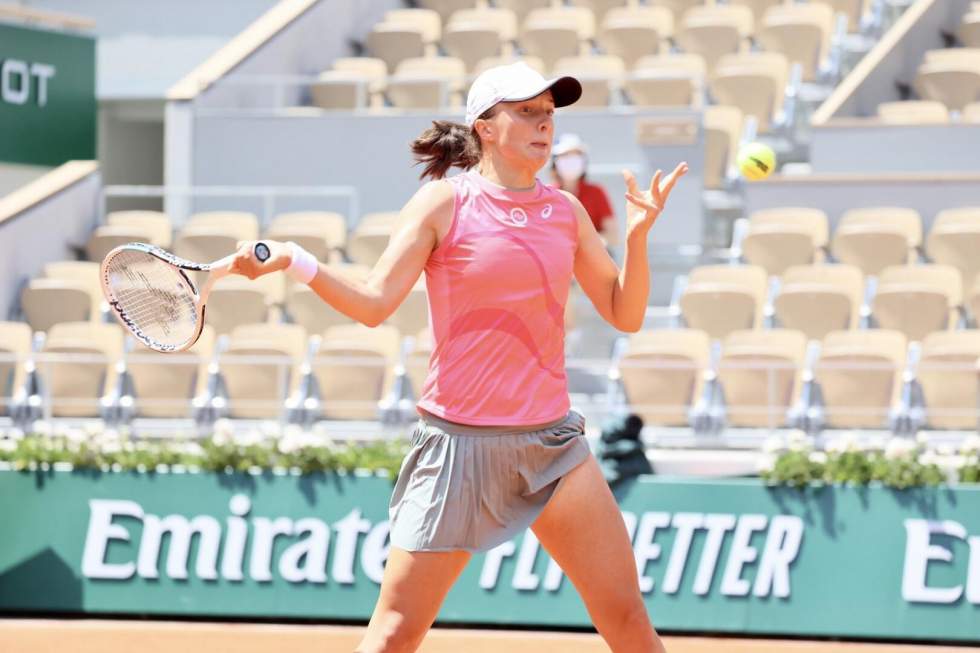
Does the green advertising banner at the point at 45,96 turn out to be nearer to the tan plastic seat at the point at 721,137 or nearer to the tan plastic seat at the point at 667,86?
the tan plastic seat at the point at 667,86

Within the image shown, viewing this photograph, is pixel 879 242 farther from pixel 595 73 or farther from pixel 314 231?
pixel 314 231

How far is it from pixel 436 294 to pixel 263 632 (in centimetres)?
438

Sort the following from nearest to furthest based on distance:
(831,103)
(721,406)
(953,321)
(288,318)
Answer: (721,406) < (953,321) < (288,318) < (831,103)

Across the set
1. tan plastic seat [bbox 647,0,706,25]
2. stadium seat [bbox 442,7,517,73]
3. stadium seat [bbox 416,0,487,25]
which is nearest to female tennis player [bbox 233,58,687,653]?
stadium seat [bbox 442,7,517,73]

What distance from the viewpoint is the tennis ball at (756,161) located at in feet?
23.3

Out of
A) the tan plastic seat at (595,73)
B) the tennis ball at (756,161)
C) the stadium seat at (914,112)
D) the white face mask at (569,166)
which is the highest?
the tan plastic seat at (595,73)

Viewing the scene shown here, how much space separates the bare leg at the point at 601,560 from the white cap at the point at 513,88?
885 millimetres

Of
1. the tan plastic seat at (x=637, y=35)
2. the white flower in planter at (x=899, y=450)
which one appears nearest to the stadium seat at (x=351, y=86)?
the tan plastic seat at (x=637, y=35)

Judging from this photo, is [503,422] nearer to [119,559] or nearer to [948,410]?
[119,559]

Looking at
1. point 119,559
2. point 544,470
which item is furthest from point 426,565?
point 119,559

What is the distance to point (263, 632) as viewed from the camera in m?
7.88

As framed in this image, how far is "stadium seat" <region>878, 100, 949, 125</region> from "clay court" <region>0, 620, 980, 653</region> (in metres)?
6.14

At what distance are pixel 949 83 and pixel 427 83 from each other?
4289mm

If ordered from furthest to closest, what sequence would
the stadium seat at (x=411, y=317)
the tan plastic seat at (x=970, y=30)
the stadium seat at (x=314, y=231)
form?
the tan plastic seat at (x=970, y=30), the stadium seat at (x=314, y=231), the stadium seat at (x=411, y=317)
